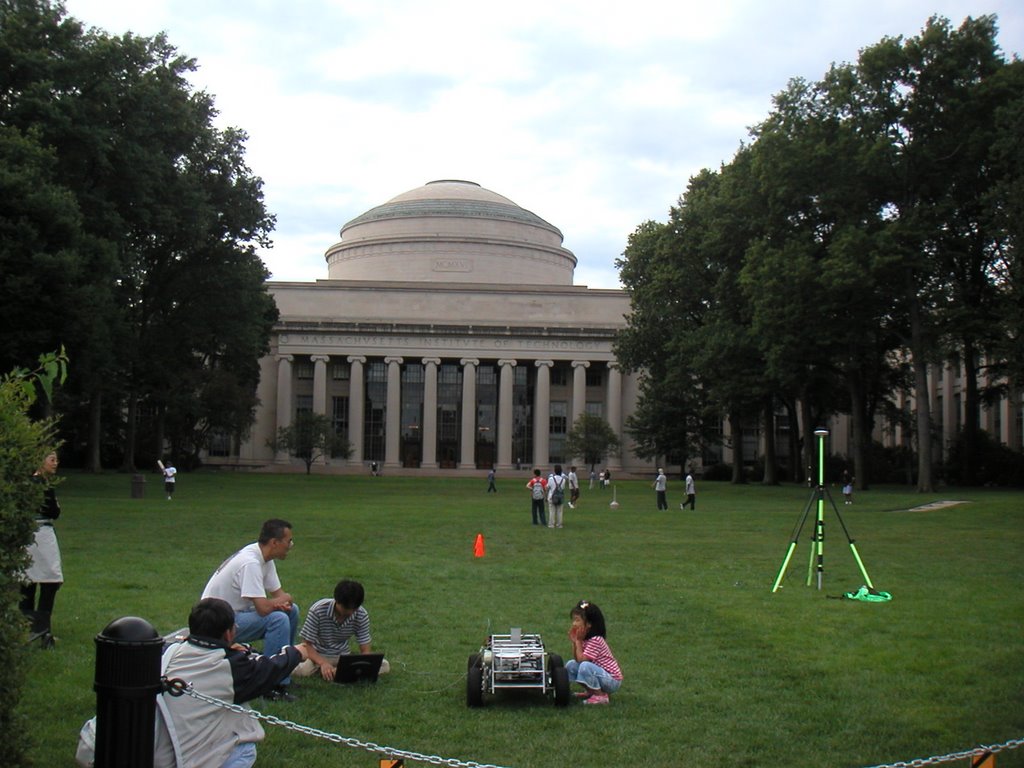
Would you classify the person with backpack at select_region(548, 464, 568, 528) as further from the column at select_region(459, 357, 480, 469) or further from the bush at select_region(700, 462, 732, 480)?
the column at select_region(459, 357, 480, 469)

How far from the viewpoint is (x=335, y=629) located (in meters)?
10.8

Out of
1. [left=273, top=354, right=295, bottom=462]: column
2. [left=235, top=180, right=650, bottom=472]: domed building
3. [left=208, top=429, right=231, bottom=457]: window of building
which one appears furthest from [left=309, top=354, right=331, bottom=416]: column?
[left=208, top=429, right=231, bottom=457]: window of building

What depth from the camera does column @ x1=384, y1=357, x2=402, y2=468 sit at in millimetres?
96625

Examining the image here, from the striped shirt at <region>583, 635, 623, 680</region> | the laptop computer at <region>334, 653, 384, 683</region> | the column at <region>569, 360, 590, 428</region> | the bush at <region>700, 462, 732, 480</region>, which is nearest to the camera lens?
the striped shirt at <region>583, 635, 623, 680</region>

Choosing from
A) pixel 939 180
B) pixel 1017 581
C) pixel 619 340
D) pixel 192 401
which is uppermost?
pixel 939 180

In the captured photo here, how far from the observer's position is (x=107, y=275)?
129ft

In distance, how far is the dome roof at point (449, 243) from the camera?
106m

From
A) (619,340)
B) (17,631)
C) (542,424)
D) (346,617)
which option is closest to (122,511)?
(346,617)

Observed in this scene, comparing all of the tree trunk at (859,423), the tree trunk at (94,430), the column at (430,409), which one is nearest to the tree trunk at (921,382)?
the tree trunk at (859,423)

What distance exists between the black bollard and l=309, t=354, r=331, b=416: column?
90.2m

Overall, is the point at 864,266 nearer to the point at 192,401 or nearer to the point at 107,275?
the point at 107,275

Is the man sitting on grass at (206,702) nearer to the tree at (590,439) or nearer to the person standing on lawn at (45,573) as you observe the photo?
the person standing on lawn at (45,573)

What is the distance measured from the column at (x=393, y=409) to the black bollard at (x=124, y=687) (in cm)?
9056

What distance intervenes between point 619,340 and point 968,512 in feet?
109
